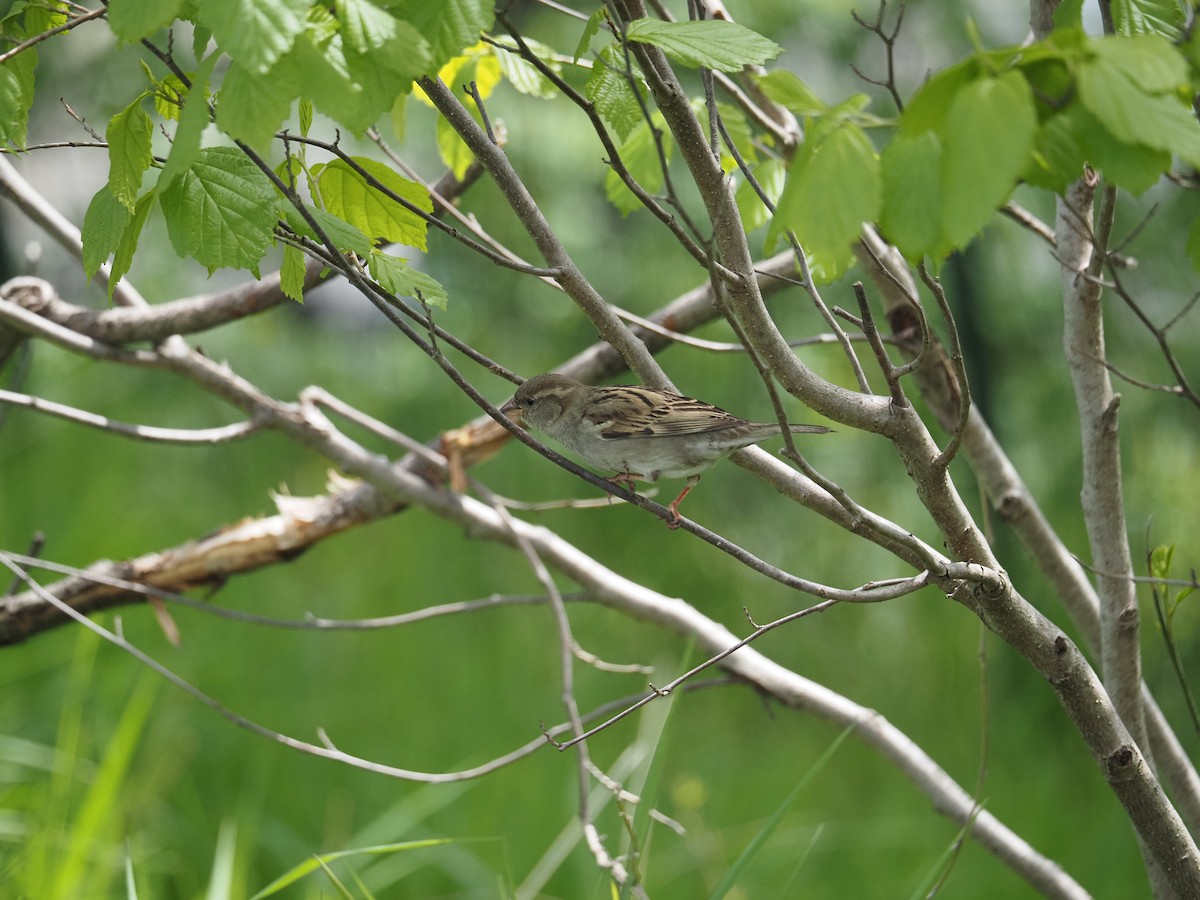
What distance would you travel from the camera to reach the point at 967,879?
13.2 ft

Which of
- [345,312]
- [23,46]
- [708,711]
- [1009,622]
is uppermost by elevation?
[23,46]

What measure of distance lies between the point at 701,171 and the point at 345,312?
554cm

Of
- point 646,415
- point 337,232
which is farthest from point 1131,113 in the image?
point 646,415

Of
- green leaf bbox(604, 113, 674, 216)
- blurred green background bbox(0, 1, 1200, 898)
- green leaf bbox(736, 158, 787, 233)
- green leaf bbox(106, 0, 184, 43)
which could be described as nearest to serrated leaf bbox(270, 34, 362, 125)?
green leaf bbox(106, 0, 184, 43)

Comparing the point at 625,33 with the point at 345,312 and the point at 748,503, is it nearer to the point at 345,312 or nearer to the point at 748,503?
the point at 748,503

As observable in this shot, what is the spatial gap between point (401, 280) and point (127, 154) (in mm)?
461

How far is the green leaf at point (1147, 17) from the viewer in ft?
5.07

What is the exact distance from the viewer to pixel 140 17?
1224 millimetres

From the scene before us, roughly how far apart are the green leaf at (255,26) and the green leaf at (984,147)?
696mm

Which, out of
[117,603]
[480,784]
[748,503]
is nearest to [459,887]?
[480,784]

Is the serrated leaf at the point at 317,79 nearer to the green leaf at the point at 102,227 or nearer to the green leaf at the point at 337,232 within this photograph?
the green leaf at the point at 337,232

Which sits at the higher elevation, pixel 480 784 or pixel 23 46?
pixel 23 46

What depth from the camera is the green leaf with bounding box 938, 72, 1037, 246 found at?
41.4 inches

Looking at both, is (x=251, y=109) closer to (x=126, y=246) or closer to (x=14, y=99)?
(x=126, y=246)
